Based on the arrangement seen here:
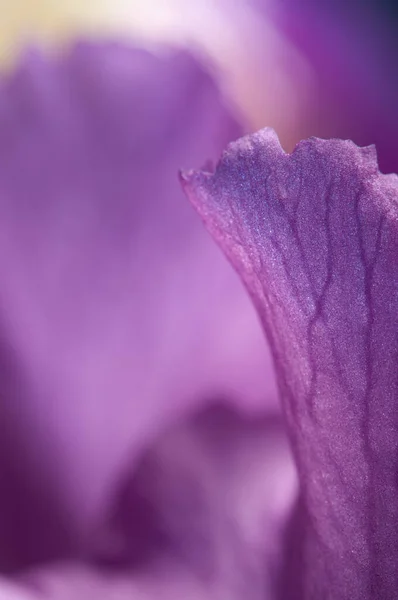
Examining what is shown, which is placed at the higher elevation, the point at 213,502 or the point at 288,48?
the point at 288,48

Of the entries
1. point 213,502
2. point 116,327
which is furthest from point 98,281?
point 213,502

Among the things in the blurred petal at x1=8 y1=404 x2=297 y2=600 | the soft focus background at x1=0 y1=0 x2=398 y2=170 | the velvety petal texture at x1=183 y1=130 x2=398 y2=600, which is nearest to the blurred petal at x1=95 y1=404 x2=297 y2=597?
the blurred petal at x1=8 y1=404 x2=297 y2=600

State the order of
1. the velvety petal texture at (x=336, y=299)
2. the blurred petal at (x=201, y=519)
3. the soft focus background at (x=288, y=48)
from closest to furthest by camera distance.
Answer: the velvety petal texture at (x=336, y=299) < the blurred petal at (x=201, y=519) < the soft focus background at (x=288, y=48)

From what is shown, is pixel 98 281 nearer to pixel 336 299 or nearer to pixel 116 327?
pixel 116 327

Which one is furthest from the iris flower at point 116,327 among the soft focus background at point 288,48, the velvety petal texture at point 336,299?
the velvety petal texture at point 336,299

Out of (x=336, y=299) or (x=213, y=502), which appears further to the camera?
(x=213, y=502)

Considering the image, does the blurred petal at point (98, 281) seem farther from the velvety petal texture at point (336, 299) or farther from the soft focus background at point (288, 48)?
the velvety petal texture at point (336, 299)

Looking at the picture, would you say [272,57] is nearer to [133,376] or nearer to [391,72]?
[391,72]
